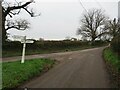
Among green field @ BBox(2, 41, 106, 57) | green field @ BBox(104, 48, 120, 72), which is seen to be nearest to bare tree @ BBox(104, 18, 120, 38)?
green field @ BBox(2, 41, 106, 57)

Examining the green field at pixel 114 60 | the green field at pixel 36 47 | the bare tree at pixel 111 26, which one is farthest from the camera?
the bare tree at pixel 111 26

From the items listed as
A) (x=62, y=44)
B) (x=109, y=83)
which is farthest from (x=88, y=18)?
(x=109, y=83)

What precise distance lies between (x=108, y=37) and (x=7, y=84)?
70.8 m

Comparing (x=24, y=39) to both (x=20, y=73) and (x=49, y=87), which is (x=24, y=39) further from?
(x=49, y=87)

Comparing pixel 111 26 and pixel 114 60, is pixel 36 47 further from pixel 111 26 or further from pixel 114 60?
pixel 111 26

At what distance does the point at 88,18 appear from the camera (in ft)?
274

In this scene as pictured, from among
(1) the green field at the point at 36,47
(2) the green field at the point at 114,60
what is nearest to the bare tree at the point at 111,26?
(1) the green field at the point at 36,47

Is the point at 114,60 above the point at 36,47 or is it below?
below

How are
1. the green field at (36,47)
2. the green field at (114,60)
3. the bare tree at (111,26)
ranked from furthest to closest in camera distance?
the bare tree at (111,26), the green field at (36,47), the green field at (114,60)

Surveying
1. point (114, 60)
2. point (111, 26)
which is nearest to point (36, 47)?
point (114, 60)

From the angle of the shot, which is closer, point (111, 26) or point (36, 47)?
point (36, 47)

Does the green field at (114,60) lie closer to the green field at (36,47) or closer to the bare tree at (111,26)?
the green field at (36,47)

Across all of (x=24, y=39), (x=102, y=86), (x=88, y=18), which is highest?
A: (x=88, y=18)

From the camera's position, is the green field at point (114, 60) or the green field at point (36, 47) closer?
the green field at point (114, 60)
